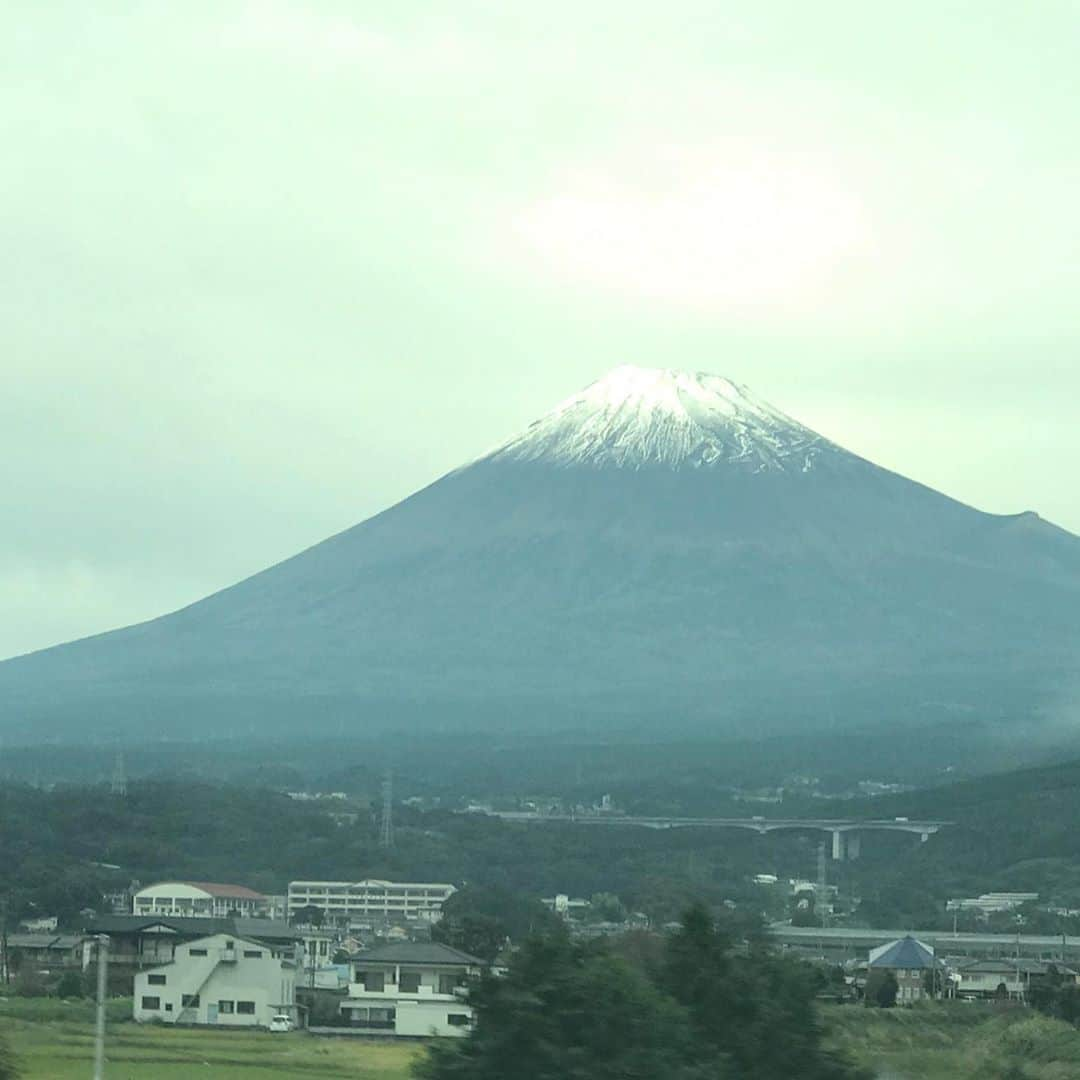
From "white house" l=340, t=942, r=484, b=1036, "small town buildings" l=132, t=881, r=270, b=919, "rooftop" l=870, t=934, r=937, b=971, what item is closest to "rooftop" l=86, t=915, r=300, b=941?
"white house" l=340, t=942, r=484, b=1036

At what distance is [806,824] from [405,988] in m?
55.3

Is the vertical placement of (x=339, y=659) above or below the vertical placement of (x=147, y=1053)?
above

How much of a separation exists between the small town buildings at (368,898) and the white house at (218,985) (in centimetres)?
2439

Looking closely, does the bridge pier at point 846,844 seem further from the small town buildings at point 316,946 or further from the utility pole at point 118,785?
the small town buildings at point 316,946

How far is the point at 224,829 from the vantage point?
7888 centimetres

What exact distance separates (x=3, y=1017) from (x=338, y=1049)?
4079mm

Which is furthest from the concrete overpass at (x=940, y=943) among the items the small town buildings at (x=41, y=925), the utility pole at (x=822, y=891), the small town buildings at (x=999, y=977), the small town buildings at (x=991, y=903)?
the small town buildings at (x=41, y=925)

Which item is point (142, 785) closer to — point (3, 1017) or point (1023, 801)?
point (1023, 801)

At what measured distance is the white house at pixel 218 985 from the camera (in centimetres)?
3872

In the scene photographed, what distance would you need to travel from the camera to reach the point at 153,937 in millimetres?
42375

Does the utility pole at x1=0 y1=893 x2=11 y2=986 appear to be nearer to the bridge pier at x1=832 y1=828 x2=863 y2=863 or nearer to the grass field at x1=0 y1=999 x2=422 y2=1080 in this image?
the grass field at x1=0 y1=999 x2=422 y2=1080

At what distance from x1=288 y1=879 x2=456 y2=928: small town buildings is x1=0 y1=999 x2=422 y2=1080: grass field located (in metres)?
28.1

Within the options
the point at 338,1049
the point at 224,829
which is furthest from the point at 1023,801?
the point at 338,1049

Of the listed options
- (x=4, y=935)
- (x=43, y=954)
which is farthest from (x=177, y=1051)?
(x=4, y=935)
